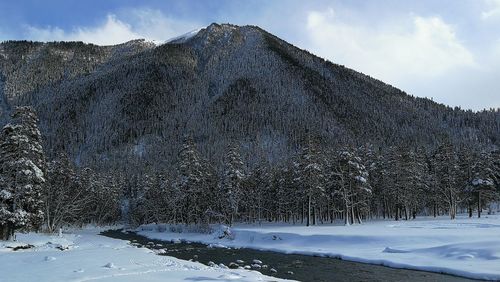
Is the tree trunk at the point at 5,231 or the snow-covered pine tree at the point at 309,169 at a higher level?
the snow-covered pine tree at the point at 309,169

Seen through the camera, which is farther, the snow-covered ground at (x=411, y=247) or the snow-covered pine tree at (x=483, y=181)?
the snow-covered pine tree at (x=483, y=181)

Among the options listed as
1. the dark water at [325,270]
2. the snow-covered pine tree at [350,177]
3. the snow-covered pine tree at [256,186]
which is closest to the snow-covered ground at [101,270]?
the dark water at [325,270]

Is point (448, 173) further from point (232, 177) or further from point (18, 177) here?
point (18, 177)

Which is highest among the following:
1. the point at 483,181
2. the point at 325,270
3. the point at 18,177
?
the point at 483,181

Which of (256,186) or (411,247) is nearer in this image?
(411,247)

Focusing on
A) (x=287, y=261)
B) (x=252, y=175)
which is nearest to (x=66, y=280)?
(x=287, y=261)

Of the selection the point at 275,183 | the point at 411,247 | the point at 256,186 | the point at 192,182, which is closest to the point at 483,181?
the point at 275,183

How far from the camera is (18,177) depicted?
4391 centimetres

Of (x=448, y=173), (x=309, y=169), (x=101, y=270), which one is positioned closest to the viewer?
(x=101, y=270)

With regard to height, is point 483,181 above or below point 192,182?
above

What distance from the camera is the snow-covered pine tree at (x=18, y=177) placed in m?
43.0

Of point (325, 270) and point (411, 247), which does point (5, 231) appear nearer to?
point (325, 270)

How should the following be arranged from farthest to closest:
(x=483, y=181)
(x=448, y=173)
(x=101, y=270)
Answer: (x=448, y=173) → (x=483, y=181) → (x=101, y=270)

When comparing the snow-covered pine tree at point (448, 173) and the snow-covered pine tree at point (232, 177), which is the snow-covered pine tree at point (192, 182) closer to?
the snow-covered pine tree at point (232, 177)
